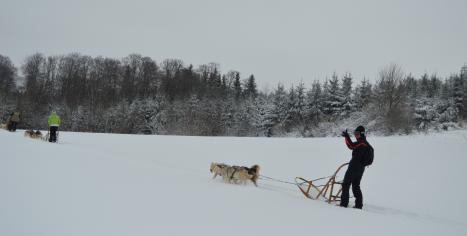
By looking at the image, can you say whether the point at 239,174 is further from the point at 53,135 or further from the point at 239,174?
the point at 53,135

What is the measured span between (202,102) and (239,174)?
109 feet

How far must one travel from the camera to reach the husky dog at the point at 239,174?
833 centimetres

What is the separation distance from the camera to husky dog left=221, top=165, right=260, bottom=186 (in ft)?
27.3

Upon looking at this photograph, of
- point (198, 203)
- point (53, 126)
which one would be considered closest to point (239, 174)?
point (198, 203)

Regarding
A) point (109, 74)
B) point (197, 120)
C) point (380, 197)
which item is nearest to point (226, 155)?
point (380, 197)

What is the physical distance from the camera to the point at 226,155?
1452 centimetres

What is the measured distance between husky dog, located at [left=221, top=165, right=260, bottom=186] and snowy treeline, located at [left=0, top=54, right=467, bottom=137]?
52.0ft

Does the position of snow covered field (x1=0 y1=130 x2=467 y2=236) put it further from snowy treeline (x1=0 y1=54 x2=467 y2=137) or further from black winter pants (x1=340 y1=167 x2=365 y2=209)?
snowy treeline (x1=0 y1=54 x2=467 y2=137)

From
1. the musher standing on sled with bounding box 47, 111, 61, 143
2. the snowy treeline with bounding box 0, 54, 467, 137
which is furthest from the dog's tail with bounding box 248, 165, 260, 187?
the snowy treeline with bounding box 0, 54, 467, 137

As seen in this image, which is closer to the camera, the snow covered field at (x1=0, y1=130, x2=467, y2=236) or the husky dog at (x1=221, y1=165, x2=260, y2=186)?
the snow covered field at (x1=0, y1=130, x2=467, y2=236)

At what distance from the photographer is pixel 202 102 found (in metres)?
41.2

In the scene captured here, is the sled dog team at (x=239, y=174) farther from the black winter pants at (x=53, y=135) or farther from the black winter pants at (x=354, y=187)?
the black winter pants at (x=53, y=135)

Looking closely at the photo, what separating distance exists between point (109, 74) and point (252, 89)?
94.5 ft

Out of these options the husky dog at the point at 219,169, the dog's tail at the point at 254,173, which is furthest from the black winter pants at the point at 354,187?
the husky dog at the point at 219,169
